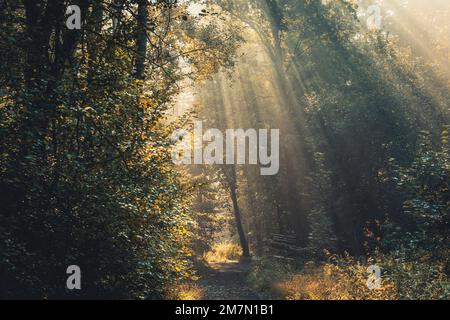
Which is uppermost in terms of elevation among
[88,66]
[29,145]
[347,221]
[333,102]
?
[333,102]

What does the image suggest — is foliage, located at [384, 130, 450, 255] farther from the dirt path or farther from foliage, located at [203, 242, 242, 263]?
foliage, located at [203, 242, 242, 263]

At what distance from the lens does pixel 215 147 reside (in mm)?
39531

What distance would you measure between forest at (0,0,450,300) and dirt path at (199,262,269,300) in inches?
9.6

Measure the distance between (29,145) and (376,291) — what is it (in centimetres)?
864

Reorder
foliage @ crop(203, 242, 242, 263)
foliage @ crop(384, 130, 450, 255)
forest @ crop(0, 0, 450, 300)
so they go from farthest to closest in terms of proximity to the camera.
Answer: foliage @ crop(203, 242, 242, 263)
foliage @ crop(384, 130, 450, 255)
forest @ crop(0, 0, 450, 300)

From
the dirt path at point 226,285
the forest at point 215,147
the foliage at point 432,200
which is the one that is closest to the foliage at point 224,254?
the forest at point 215,147

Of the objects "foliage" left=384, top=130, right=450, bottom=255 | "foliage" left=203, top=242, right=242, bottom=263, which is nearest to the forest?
"foliage" left=384, top=130, right=450, bottom=255

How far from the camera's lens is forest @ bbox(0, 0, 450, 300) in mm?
9953

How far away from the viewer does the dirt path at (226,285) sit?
737 inches

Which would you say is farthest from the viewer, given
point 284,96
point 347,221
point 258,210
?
point 258,210

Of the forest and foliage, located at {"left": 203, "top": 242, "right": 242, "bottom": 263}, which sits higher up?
the forest

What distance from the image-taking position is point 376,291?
1165 centimetres
